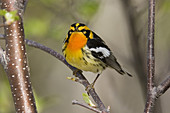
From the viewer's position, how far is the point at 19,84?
2.10m

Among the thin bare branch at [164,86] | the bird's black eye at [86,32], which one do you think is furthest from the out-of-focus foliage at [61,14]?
the thin bare branch at [164,86]

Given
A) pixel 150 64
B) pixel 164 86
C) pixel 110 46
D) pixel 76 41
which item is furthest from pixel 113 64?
pixel 164 86

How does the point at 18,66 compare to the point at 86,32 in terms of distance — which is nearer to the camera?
the point at 18,66

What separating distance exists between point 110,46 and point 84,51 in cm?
148

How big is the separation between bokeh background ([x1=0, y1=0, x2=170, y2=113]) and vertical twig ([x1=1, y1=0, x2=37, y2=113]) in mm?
1397

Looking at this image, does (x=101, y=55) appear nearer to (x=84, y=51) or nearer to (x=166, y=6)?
(x=84, y=51)

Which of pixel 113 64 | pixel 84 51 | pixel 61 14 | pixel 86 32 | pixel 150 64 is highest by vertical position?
pixel 61 14

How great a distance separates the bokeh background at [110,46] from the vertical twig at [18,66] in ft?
4.58

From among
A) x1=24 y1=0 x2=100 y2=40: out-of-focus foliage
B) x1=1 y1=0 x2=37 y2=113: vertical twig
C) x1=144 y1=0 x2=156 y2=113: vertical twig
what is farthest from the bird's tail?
x1=144 y1=0 x2=156 y2=113: vertical twig

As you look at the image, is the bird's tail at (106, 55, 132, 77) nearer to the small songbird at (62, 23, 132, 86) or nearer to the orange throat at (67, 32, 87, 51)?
the small songbird at (62, 23, 132, 86)

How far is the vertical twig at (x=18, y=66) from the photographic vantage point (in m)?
2.09

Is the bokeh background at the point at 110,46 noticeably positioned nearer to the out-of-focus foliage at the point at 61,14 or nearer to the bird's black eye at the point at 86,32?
the out-of-focus foliage at the point at 61,14

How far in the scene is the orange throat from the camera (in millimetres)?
3573

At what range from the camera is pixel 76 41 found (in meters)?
3.60
